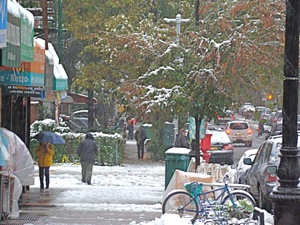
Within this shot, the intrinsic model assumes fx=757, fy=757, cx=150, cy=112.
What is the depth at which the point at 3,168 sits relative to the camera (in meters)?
14.3

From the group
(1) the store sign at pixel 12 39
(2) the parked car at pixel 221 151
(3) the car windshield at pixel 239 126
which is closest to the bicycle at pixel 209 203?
(1) the store sign at pixel 12 39

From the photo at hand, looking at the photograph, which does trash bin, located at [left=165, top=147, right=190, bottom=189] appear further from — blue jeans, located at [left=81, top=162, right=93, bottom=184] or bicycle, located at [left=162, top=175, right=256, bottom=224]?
blue jeans, located at [left=81, top=162, right=93, bottom=184]

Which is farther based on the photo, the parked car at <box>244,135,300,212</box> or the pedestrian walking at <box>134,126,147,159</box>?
the pedestrian walking at <box>134,126,147,159</box>

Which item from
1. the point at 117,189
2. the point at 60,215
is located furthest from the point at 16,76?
the point at 117,189

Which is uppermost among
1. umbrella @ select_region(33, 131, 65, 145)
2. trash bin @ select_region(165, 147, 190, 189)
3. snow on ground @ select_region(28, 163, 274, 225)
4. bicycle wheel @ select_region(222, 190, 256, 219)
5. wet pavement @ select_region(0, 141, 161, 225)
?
umbrella @ select_region(33, 131, 65, 145)

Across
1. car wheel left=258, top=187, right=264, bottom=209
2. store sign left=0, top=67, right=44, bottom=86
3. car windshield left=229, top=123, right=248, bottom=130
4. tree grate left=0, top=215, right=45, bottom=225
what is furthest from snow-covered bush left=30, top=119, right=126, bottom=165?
store sign left=0, top=67, right=44, bottom=86

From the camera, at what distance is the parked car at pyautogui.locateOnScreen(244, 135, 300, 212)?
14852mm

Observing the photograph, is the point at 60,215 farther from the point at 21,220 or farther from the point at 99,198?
the point at 99,198

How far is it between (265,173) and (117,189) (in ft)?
24.5

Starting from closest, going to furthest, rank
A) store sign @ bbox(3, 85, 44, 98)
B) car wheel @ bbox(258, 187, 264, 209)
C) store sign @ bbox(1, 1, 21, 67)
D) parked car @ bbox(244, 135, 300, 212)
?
store sign @ bbox(1, 1, 21, 67)
parked car @ bbox(244, 135, 300, 212)
car wheel @ bbox(258, 187, 264, 209)
store sign @ bbox(3, 85, 44, 98)

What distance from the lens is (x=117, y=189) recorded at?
21672 millimetres

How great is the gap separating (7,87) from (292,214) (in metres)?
8.73

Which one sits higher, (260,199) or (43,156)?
(43,156)

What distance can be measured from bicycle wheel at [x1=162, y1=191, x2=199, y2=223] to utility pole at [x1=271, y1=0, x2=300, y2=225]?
4.45 meters
